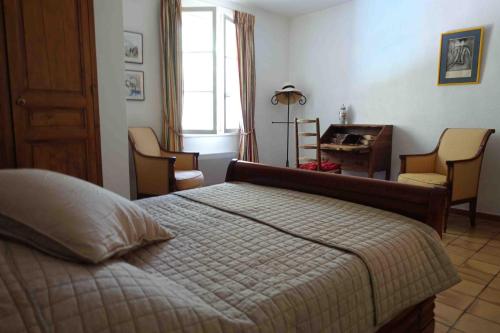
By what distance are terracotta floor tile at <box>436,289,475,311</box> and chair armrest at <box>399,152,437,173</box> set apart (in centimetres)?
163

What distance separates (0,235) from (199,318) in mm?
534

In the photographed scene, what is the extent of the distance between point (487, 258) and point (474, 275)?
14.6 inches

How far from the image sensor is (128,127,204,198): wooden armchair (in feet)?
9.65

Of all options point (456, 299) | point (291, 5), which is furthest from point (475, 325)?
point (291, 5)

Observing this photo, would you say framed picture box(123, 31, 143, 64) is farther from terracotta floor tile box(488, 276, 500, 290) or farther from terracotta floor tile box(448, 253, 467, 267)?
terracotta floor tile box(488, 276, 500, 290)

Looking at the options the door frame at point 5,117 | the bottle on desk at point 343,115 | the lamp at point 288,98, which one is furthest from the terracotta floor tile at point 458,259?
the door frame at point 5,117

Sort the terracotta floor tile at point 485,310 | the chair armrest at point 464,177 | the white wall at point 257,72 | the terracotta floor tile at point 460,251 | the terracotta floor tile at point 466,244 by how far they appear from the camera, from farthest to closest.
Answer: the white wall at point 257,72
the chair armrest at point 464,177
the terracotta floor tile at point 466,244
the terracotta floor tile at point 460,251
the terracotta floor tile at point 485,310

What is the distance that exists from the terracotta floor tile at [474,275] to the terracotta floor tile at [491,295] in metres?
0.10

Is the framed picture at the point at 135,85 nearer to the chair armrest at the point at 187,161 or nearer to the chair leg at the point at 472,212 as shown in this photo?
the chair armrest at the point at 187,161

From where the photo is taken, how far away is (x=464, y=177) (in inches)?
115

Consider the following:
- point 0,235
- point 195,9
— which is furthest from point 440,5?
point 0,235

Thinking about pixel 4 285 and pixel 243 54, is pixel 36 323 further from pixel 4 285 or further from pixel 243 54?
pixel 243 54

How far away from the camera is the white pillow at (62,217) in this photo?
0.74m

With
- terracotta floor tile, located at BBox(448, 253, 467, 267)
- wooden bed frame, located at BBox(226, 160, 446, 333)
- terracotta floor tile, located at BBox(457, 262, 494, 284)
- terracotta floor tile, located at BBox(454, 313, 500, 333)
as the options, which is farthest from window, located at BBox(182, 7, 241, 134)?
terracotta floor tile, located at BBox(454, 313, 500, 333)
